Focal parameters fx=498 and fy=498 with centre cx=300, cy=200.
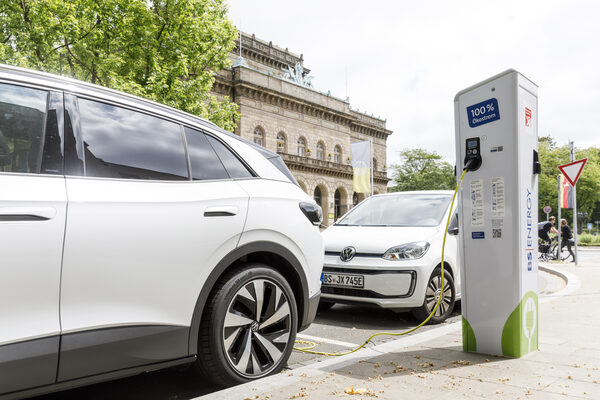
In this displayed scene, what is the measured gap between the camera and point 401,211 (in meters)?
7.16

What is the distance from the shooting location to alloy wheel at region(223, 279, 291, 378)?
10.5 feet

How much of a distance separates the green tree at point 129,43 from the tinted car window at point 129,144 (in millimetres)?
13612

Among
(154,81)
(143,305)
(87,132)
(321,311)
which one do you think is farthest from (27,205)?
(154,81)

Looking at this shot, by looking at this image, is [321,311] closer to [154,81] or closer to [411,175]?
[154,81]

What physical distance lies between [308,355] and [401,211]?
3276 mm

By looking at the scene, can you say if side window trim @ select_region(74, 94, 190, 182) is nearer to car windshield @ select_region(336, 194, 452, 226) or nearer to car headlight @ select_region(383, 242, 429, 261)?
car headlight @ select_region(383, 242, 429, 261)

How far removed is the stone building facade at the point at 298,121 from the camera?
40406 mm

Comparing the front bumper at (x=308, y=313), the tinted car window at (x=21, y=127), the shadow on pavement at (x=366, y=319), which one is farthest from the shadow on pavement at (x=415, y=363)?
the tinted car window at (x=21, y=127)

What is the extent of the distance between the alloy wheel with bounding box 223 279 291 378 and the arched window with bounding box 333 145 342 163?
1853 inches

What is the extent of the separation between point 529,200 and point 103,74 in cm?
1557

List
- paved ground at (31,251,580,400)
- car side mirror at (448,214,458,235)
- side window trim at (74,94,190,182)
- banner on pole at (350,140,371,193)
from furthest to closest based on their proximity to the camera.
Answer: banner on pole at (350,140,371,193)
car side mirror at (448,214,458,235)
paved ground at (31,251,580,400)
side window trim at (74,94,190,182)

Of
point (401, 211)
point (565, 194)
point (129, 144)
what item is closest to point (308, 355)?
point (129, 144)

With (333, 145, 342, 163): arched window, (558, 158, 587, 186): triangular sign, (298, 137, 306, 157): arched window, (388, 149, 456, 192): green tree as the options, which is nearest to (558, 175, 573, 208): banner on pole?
(558, 158, 587, 186): triangular sign

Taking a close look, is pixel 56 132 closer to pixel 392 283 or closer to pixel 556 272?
pixel 392 283
